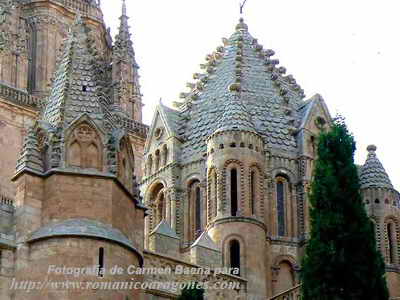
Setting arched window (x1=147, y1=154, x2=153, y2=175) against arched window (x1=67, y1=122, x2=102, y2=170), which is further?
arched window (x1=147, y1=154, x2=153, y2=175)

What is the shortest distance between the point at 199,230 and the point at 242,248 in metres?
3.16

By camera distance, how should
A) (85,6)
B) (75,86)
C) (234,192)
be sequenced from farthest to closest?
(85,6) < (234,192) < (75,86)

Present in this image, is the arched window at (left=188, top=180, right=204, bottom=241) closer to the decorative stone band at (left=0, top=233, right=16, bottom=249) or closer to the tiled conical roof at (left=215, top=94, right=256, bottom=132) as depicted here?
the tiled conical roof at (left=215, top=94, right=256, bottom=132)

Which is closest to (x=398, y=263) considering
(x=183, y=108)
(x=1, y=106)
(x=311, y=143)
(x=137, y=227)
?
(x=311, y=143)

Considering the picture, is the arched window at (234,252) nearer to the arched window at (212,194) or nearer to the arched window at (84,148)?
the arched window at (212,194)

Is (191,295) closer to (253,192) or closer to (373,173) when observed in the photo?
(253,192)

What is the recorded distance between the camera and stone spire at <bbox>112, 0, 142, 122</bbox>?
7556 cm

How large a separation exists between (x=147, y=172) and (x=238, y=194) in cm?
581

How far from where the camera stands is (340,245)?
130 feet

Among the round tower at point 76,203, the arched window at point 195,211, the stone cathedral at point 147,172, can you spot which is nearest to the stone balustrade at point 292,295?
the stone cathedral at point 147,172

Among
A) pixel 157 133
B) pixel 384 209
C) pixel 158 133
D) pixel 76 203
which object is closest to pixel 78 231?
pixel 76 203

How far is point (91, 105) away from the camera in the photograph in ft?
144

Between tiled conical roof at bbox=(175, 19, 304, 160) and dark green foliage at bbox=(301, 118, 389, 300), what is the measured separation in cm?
1548

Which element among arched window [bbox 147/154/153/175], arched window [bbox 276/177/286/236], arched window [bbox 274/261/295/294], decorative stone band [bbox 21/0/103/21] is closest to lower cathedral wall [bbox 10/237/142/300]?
arched window [bbox 274/261/295/294]
